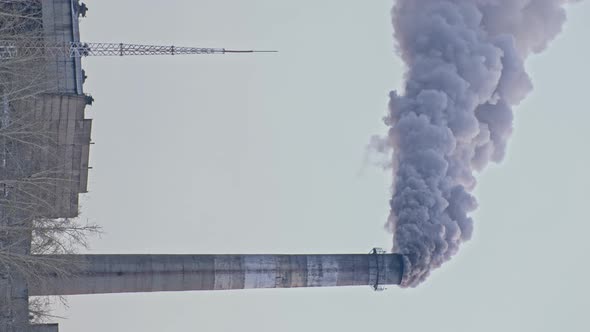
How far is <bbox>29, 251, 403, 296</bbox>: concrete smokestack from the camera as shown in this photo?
36094 mm

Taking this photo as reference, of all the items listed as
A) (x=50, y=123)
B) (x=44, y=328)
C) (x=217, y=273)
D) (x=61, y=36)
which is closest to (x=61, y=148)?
(x=50, y=123)

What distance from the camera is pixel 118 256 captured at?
36.7 m

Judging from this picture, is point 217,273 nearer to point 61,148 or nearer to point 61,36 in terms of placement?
point 61,148

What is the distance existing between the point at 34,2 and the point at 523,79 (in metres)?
18.0

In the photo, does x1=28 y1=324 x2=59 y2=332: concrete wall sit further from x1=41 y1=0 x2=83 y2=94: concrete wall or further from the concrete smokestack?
x1=41 y1=0 x2=83 y2=94: concrete wall

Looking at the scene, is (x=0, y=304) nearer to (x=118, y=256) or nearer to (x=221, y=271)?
(x=118, y=256)

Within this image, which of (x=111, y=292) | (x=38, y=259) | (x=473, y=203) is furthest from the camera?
(x=473, y=203)

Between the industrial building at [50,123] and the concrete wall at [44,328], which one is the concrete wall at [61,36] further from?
the concrete wall at [44,328]

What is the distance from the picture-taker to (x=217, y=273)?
37.7m

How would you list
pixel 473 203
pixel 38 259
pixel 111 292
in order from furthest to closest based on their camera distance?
1. pixel 473 203
2. pixel 111 292
3. pixel 38 259

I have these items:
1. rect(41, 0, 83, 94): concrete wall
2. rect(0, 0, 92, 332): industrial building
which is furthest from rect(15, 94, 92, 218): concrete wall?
rect(41, 0, 83, 94): concrete wall

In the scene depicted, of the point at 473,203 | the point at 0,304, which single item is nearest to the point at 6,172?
Result: the point at 0,304

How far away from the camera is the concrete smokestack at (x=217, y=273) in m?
36.1

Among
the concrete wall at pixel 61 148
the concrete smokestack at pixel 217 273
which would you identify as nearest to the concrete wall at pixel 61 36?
the concrete wall at pixel 61 148
